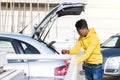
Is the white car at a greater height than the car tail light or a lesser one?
greater

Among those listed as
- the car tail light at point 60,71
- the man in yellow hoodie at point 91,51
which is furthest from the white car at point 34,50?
the man in yellow hoodie at point 91,51

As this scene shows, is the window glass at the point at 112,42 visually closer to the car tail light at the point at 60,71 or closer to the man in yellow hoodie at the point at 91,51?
the man in yellow hoodie at the point at 91,51

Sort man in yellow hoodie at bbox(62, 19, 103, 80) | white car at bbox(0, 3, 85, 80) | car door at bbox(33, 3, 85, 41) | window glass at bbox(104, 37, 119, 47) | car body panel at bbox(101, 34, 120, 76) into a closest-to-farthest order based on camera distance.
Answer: white car at bbox(0, 3, 85, 80) < man in yellow hoodie at bbox(62, 19, 103, 80) < car door at bbox(33, 3, 85, 41) < car body panel at bbox(101, 34, 120, 76) < window glass at bbox(104, 37, 119, 47)

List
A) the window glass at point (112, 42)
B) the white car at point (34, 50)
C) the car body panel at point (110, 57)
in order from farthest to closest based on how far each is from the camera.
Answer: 1. the window glass at point (112, 42)
2. the car body panel at point (110, 57)
3. the white car at point (34, 50)

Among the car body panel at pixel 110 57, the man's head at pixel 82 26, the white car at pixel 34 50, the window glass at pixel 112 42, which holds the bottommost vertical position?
the car body panel at pixel 110 57

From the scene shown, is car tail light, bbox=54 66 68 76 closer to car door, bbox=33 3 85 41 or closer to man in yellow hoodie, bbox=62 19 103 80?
man in yellow hoodie, bbox=62 19 103 80

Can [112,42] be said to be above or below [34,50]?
below

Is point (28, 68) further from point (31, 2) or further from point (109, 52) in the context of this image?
point (31, 2)

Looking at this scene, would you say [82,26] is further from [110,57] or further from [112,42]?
[112,42]

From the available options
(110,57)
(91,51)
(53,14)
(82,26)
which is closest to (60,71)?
(91,51)

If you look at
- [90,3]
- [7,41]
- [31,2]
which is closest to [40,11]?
[31,2]

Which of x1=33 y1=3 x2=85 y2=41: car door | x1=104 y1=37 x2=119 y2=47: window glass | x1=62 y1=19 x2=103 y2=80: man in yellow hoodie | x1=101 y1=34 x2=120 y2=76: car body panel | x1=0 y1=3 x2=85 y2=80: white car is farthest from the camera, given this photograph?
x1=104 y1=37 x2=119 y2=47: window glass

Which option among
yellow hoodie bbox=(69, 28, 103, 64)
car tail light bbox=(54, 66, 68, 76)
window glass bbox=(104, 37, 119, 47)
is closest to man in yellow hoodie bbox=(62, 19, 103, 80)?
yellow hoodie bbox=(69, 28, 103, 64)

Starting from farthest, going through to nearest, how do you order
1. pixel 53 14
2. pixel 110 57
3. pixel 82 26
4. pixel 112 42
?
pixel 112 42 → pixel 110 57 → pixel 53 14 → pixel 82 26
